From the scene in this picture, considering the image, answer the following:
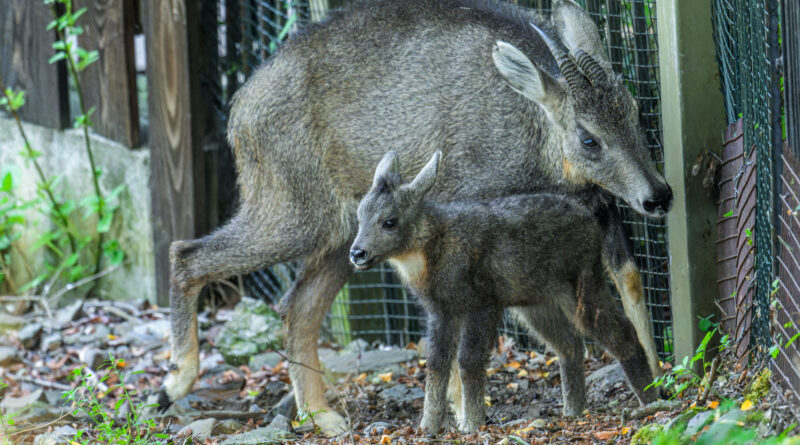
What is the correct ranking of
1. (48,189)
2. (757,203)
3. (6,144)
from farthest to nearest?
(6,144) → (48,189) → (757,203)

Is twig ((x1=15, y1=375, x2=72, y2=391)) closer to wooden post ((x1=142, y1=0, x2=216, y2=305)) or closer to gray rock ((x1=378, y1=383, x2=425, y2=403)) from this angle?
wooden post ((x1=142, y1=0, x2=216, y2=305))

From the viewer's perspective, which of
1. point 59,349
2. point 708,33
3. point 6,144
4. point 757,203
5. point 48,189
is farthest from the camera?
point 6,144

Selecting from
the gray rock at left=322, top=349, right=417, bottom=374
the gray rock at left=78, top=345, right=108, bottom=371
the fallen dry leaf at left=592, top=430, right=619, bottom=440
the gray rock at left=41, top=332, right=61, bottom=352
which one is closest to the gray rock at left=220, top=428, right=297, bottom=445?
the fallen dry leaf at left=592, top=430, right=619, bottom=440

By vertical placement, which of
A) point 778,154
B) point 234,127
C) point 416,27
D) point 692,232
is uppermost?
point 416,27

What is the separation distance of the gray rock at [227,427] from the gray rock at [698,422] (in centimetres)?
294

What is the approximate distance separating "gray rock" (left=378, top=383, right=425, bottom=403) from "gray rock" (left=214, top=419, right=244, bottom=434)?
1132 mm

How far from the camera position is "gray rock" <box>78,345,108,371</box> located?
7834mm

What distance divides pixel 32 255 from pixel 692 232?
255 inches

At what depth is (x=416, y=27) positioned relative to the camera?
6484 millimetres

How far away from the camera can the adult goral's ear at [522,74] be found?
18.4 feet

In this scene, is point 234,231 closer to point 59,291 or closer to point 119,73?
point 119,73

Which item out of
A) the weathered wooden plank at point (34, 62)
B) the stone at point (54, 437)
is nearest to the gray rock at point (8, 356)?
the weathered wooden plank at point (34, 62)

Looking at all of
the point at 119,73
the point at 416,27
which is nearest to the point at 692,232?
the point at 416,27

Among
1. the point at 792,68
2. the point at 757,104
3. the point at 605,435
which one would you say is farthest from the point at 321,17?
the point at 792,68
